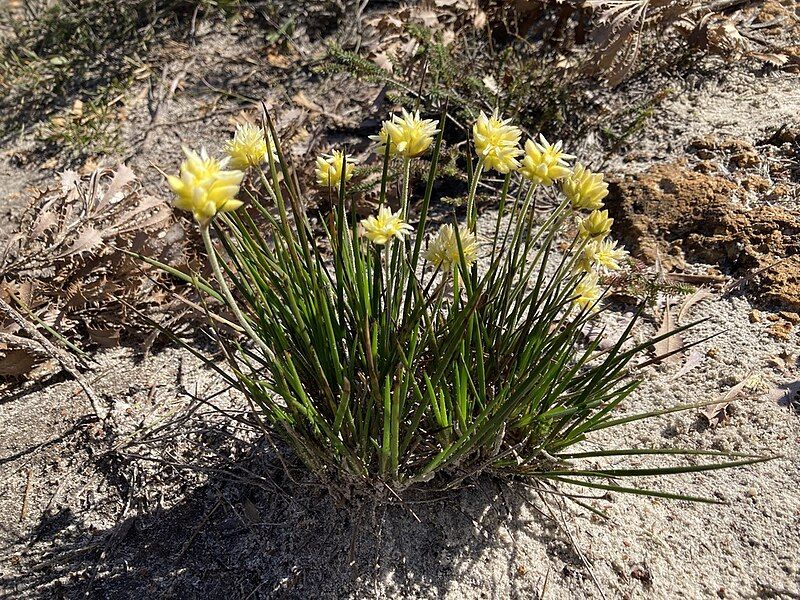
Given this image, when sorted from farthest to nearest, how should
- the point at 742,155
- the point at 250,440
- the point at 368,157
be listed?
the point at 368,157 → the point at 742,155 → the point at 250,440

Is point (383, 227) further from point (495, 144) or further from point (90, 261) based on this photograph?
point (90, 261)

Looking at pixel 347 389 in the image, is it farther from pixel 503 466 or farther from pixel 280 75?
pixel 280 75

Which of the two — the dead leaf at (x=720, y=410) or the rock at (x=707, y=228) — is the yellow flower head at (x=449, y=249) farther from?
the rock at (x=707, y=228)

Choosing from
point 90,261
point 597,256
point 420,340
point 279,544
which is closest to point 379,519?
point 279,544

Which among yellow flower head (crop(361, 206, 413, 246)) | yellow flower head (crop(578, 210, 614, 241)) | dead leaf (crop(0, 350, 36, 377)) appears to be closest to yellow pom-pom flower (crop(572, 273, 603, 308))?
yellow flower head (crop(578, 210, 614, 241))

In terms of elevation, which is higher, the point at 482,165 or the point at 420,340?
the point at 482,165

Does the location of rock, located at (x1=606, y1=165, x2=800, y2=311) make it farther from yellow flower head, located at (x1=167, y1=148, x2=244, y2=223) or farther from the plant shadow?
yellow flower head, located at (x1=167, y1=148, x2=244, y2=223)

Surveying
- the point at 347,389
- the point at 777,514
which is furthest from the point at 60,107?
the point at 777,514
